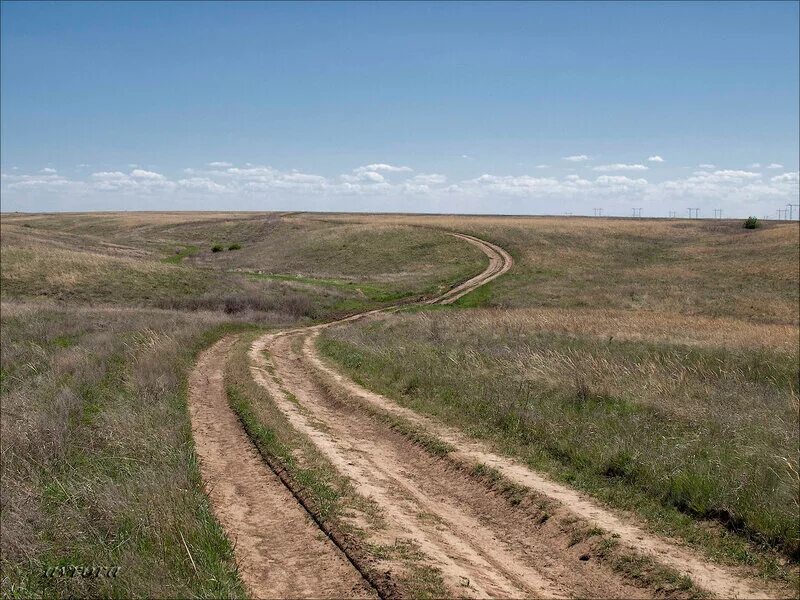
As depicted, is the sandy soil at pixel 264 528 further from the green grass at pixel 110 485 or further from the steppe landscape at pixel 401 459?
the green grass at pixel 110 485

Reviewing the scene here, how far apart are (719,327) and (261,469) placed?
21311mm

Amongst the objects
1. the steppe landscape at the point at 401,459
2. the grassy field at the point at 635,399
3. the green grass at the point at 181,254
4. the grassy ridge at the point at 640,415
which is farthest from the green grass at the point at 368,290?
the green grass at the point at 181,254

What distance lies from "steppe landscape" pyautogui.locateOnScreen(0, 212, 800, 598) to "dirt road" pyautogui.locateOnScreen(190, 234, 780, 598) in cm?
3

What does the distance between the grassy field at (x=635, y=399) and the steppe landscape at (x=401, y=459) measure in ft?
0.17

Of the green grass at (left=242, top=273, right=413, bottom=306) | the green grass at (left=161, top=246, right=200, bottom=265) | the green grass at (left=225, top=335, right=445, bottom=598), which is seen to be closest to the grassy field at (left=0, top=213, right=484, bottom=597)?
the green grass at (left=242, top=273, right=413, bottom=306)

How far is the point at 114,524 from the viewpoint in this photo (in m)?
7.61

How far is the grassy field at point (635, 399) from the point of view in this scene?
772 cm

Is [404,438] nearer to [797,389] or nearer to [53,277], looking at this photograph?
[797,389]

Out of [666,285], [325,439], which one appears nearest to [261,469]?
[325,439]

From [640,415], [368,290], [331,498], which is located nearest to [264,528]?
[331,498]

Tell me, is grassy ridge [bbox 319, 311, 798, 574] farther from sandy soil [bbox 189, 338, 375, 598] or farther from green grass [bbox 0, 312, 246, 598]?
green grass [bbox 0, 312, 246, 598]

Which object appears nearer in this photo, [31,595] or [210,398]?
[31,595]

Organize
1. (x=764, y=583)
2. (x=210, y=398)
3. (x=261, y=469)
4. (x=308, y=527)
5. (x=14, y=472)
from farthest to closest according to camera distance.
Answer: (x=210, y=398)
(x=14, y=472)
(x=261, y=469)
(x=308, y=527)
(x=764, y=583)

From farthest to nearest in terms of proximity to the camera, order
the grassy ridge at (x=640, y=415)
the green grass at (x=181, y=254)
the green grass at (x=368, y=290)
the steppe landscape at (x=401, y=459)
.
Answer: the green grass at (x=181, y=254), the green grass at (x=368, y=290), the grassy ridge at (x=640, y=415), the steppe landscape at (x=401, y=459)
